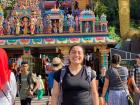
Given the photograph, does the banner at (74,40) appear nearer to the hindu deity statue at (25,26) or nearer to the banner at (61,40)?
the banner at (61,40)

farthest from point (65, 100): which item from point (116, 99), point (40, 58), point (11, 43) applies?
point (40, 58)

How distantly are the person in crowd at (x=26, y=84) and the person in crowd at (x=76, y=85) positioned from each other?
3721 mm

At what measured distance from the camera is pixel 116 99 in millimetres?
8164

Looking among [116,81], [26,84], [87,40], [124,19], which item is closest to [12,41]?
[87,40]

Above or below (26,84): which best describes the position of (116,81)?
above

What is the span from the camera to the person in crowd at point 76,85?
5707 mm

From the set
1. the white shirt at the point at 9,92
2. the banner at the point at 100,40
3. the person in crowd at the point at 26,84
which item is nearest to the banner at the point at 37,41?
the banner at the point at 100,40

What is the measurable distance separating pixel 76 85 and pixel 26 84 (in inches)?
164

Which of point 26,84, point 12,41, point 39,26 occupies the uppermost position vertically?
point 39,26

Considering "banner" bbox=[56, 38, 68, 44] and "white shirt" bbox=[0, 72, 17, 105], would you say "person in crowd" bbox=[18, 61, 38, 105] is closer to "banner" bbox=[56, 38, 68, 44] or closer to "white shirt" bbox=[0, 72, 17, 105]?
"white shirt" bbox=[0, 72, 17, 105]

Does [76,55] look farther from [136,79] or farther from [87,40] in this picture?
[87,40]

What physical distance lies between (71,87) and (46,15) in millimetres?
19551

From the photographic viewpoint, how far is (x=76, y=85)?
5.69 m

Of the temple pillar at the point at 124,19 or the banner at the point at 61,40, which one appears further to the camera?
the temple pillar at the point at 124,19
